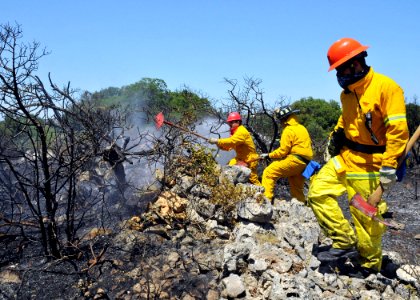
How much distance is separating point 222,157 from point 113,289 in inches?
240

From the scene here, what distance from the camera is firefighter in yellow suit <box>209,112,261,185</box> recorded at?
642 centimetres

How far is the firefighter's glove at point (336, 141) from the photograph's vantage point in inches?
149

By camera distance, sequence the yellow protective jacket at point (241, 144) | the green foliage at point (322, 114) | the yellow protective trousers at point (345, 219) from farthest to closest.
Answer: the green foliage at point (322, 114)
the yellow protective jacket at point (241, 144)
the yellow protective trousers at point (345, 219)

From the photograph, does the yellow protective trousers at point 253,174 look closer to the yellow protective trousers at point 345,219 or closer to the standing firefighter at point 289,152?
the standing firefighter at point 289,152

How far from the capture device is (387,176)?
3.20m

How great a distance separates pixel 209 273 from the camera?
387 cm

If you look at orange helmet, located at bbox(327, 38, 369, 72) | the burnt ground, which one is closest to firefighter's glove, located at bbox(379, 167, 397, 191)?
orange helmet, located at bbox(327, 38, 369, 72)

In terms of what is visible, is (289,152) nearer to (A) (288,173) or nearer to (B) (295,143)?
(B) (295,143)

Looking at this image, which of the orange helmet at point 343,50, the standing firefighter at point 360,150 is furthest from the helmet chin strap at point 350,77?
the orange helmet at point 343,50

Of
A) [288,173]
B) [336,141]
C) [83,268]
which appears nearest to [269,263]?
[336,141]

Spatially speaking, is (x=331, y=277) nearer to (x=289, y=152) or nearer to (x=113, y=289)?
(x=113, y=289)

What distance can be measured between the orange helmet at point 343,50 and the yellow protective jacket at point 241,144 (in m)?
3.00

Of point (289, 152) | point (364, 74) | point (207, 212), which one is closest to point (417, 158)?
point (289, 152)

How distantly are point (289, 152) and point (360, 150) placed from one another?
245 centimetres
